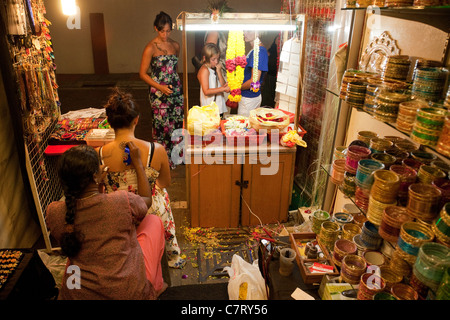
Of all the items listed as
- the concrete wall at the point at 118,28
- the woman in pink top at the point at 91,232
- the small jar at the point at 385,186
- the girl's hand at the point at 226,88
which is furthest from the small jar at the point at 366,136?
the concrete wall at the point at 118,28

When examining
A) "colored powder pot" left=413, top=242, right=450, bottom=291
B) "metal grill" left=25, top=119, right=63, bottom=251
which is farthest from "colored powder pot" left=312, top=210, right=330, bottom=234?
"metal grill" left=25, top=119, right=63, bottom=251

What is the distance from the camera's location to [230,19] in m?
3.04

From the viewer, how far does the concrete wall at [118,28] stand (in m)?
11.3

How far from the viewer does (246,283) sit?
2336 mm

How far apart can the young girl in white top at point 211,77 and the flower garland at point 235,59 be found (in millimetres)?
208

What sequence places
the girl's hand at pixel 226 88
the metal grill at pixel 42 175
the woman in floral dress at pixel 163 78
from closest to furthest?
the metal grill at pixel 42 175
the girl's hand at pixel 226 88
the woman in floral dress at pixel 163 78

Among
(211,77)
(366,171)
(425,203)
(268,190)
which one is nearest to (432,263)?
(425,203)

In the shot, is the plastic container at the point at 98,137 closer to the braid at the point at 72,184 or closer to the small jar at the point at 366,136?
the braid at the point at 72,184

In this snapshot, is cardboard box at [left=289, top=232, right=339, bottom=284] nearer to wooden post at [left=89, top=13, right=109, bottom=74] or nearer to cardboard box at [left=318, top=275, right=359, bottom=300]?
cardboard box at [left=318, top=275, right=359, bottom=300]

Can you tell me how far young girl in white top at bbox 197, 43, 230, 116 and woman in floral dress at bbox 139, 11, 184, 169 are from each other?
0.53 metres

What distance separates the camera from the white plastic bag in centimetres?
228

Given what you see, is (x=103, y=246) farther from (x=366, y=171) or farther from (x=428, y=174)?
(x=428, y=174)

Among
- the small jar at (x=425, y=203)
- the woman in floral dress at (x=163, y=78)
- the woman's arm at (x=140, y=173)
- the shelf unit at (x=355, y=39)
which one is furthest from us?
the woman in floral dress at (x=163, y=78)
